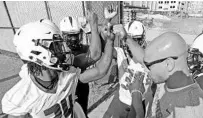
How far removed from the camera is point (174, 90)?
1347 millimetres

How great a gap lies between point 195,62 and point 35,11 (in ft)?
27.9

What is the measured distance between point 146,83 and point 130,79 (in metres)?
0.28

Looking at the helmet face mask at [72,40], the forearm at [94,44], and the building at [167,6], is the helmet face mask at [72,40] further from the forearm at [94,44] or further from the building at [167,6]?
the building at [167,6]

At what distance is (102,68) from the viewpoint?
2.04 m

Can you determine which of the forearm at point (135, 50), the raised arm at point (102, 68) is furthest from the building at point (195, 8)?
the raised arm at point (102, 68)

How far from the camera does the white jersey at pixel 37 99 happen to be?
4.55ft

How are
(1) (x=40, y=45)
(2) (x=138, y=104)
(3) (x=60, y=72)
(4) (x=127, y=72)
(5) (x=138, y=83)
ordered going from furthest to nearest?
(4) (x=127, y=72) < (5) (x=138, y=83) < (2) (x=138, y=104) < (3) (x=60, y=72) < (1) (x=40, y=45)

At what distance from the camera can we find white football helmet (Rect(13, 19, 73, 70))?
1488mm

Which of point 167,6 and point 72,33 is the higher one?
point 167,6

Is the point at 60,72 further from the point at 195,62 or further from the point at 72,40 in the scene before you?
the point at 195,62

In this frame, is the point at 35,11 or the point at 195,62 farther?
the point at 35,11

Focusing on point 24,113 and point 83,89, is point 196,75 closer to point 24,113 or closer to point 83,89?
point 83,89

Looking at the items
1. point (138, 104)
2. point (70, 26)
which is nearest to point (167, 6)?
point (70, 26)

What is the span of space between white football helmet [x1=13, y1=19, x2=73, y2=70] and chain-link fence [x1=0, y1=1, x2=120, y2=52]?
3455 mm
